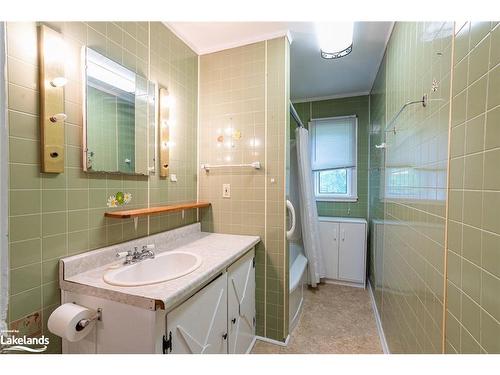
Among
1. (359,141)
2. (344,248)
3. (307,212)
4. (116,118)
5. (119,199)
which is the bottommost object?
(344,248)

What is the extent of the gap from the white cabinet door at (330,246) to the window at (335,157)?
44 cm

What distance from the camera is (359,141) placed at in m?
3.03

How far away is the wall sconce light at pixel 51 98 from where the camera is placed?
37.4 inches

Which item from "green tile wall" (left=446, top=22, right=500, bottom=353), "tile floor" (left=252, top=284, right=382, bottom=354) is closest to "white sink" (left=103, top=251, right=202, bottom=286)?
"tile floor" (left=252, top=284, right=382, bottom=354)

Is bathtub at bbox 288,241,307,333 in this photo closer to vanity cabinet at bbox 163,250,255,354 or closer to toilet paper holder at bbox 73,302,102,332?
vanity cabinet at bbox 163,250,255,354

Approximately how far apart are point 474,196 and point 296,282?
65.6 inches

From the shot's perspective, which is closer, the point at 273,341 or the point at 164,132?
the point at 164,132

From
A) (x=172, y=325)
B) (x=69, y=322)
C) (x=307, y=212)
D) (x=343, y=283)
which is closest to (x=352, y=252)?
(x=343, y=283)

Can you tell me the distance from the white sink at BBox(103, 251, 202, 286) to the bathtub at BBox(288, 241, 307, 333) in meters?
0.98

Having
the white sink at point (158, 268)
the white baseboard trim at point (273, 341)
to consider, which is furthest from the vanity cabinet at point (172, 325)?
the white baseboard trim at point (273, 341)

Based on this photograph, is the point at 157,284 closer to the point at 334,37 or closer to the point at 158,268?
the point at 158,268

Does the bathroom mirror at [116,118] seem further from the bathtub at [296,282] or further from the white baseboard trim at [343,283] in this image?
the white baseboard trim at [343,283]

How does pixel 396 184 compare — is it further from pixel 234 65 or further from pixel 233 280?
pixel 234 65

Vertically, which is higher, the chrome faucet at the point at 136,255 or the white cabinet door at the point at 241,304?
the chrome faucet at the point at 136,255
